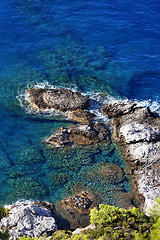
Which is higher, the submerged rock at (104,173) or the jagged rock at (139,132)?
the jagged rock at (139,132)

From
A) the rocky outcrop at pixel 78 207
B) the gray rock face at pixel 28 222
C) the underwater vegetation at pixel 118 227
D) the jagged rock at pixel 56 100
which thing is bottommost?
the rocky outcrop at pixel 78 207

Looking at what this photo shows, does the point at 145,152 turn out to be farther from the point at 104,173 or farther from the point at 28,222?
the point at 28,222

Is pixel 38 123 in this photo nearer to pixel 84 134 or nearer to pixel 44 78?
pixel 84 134

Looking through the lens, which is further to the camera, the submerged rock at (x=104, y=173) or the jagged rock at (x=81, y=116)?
the jagged rock at (x=81, y=116)

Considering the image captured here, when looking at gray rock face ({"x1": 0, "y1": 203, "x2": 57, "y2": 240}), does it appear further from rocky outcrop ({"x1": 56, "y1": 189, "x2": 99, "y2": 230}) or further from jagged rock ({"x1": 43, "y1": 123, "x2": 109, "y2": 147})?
jagged rock ({"x1": 43, "y1": 123, "x2": 109, "y2": 147})

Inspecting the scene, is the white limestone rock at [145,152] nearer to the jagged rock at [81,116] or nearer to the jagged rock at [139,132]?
the jagged rock at [139,132]

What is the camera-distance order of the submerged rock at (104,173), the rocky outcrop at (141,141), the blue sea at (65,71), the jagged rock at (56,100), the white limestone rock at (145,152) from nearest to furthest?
the rocky outcrop at (141,141)
the blue sea at (65,71)
the submerged rock at (104,173)
the white limestone rock at (145,152)
the jagged rock at (56,100)

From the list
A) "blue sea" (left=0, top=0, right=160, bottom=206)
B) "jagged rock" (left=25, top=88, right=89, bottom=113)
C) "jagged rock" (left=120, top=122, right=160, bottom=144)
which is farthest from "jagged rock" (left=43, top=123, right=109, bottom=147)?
"jagged rock" (left=25, top=88, right=89, bottom=113)

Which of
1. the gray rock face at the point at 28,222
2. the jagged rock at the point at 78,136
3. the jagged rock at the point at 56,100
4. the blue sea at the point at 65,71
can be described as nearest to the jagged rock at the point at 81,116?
the jagged rock at the point at 56,100
